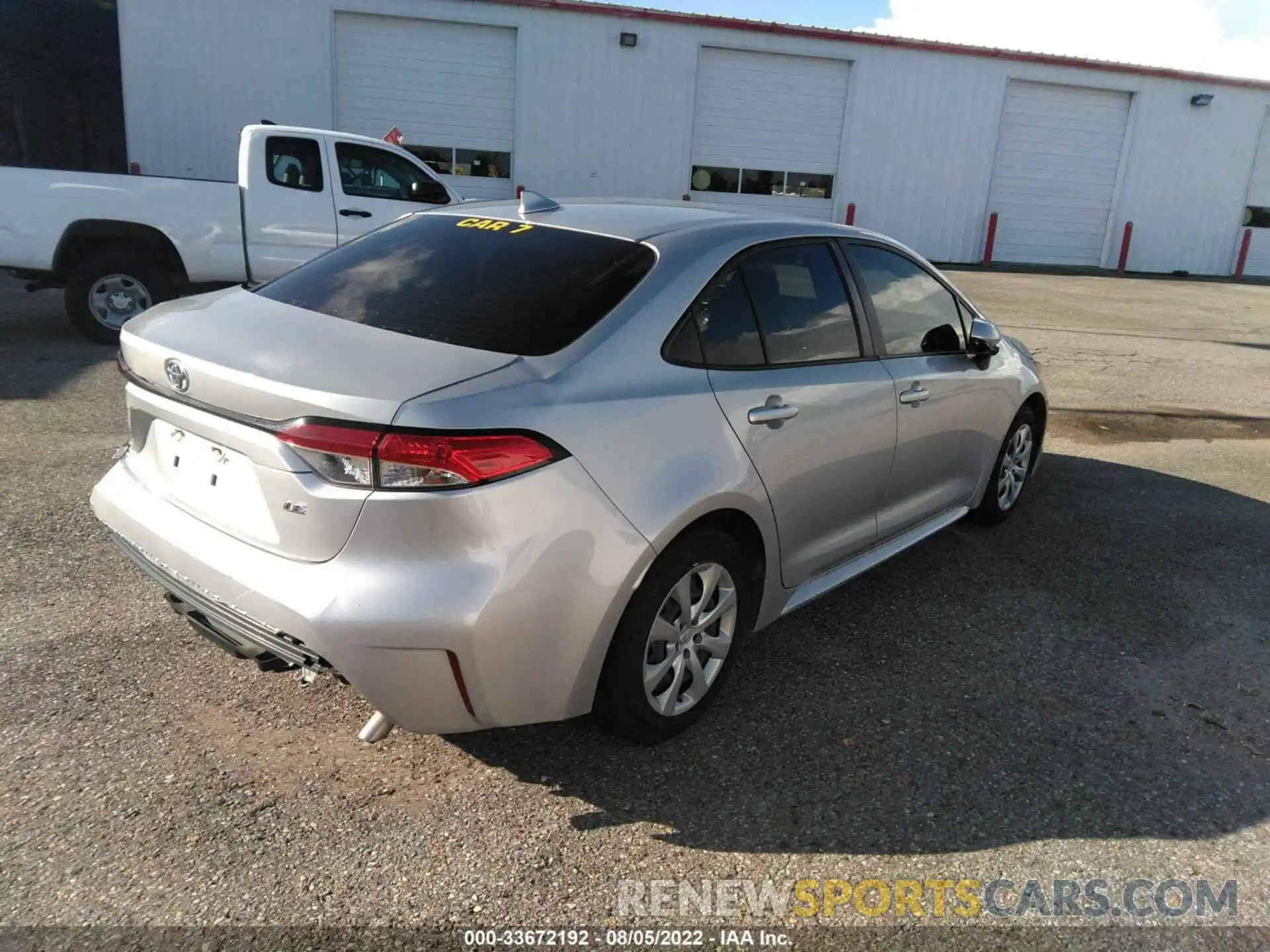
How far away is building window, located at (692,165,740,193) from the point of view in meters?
19.5

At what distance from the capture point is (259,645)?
2.49 metres

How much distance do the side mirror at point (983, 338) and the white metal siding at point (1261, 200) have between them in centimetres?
2337

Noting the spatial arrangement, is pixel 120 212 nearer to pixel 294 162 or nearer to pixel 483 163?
pixel 294 162

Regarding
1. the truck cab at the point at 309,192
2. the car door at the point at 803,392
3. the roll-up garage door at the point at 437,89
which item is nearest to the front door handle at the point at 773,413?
the car door at the point at 803,392

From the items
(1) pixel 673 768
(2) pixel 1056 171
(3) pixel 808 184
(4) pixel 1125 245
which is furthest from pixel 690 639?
(4) pixel 1125 245

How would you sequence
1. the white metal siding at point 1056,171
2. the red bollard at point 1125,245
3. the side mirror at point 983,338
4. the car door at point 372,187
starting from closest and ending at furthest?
the side mirror at point 983,338, the car door at point 372,187, the white metal siding at point 1056,171, the red bollard at point 1125,245

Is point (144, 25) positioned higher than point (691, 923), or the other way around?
point (144, 25)

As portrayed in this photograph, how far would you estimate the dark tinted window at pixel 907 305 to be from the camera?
151 inches

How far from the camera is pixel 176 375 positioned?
8.75 feet

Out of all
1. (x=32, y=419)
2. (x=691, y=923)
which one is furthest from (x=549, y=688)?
(x=32, y=419)

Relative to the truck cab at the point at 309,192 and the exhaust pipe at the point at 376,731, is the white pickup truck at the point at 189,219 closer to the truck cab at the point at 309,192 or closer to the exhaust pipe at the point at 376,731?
the truck cab at the point at 309,192

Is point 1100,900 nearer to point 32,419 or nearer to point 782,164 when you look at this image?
point 32,419

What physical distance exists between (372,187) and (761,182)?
12290 millimetres

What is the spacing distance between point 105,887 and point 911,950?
6.39 ft
